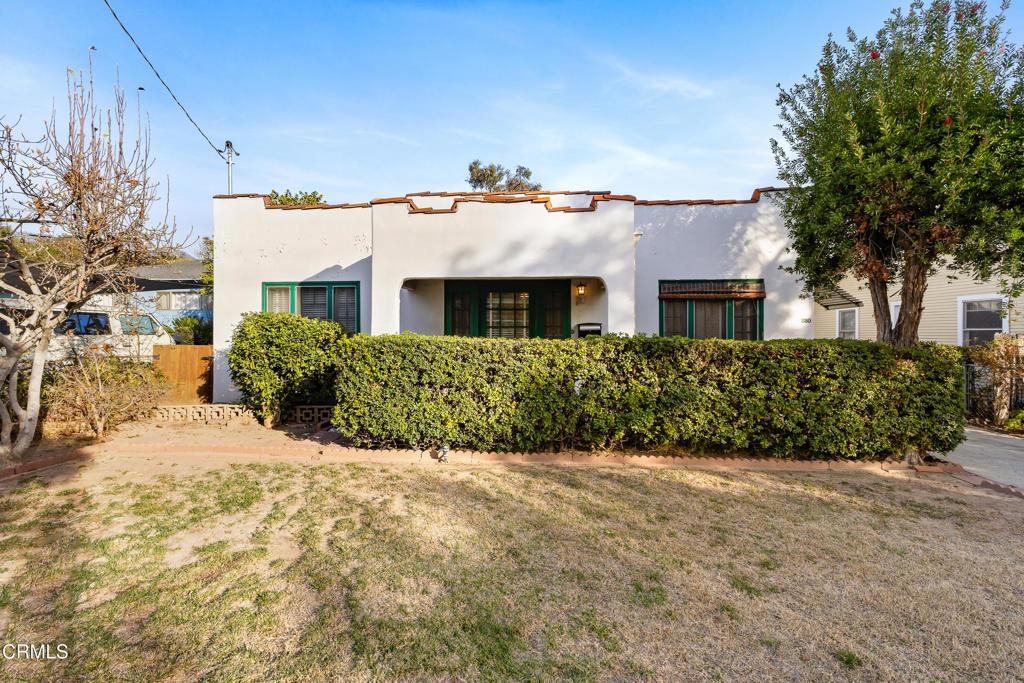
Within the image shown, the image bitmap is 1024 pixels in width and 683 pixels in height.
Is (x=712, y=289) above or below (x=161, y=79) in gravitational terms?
below

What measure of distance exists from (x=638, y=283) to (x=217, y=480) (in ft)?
25.2

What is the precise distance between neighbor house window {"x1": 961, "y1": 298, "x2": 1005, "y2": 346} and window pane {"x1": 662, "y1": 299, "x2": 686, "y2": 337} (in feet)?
26.4

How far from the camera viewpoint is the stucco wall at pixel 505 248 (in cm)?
730

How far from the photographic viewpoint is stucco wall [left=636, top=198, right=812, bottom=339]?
28.6 feet

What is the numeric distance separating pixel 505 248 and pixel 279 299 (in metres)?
5.20

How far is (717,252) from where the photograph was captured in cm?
899

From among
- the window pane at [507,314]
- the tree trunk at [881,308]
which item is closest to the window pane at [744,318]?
the tree trunk at [881,308]

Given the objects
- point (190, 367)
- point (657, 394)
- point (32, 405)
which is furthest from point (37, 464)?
point (657, 394)

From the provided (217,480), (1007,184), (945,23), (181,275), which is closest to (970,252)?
(1007,184)

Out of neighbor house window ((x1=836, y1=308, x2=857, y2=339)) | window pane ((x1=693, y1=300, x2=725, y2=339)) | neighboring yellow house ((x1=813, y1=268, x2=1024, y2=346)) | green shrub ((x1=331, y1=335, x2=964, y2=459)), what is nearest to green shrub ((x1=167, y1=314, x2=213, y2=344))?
green shrub ((x1=331, y1=335, x2=964, y2=459))

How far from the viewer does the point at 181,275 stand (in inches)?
818

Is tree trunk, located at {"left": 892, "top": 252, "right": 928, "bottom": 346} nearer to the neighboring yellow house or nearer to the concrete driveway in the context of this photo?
the concrete driveway

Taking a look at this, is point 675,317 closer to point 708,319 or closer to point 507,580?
point 708,319

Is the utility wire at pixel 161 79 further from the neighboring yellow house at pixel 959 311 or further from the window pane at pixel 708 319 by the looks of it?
the neighboring yellow house at pixel 959 311
